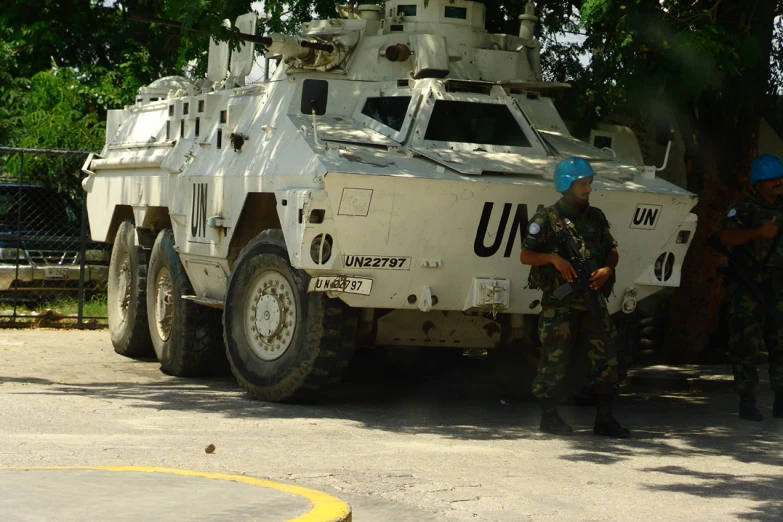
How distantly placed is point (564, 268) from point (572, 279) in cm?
9

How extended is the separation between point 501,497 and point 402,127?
3.89m

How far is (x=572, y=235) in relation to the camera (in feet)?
28.3

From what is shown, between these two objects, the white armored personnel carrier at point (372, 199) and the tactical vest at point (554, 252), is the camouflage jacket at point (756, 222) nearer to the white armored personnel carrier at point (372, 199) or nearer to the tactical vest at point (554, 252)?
the white armored personnel carrier at point (372, 199)

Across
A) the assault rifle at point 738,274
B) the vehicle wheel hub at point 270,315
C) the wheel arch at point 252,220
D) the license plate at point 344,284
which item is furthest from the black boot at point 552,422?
the wheel arch at point 252,220

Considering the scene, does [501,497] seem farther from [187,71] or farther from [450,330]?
[187,71]

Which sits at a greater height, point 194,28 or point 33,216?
point 194,28

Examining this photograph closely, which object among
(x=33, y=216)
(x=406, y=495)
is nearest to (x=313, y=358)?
(x=406, y=495)

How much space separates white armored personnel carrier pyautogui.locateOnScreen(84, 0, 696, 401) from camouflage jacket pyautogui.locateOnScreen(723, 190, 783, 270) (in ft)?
1.11

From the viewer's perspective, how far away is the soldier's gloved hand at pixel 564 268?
847 cm

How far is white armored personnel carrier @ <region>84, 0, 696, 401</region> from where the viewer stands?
29.4ft

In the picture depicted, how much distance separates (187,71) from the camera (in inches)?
772

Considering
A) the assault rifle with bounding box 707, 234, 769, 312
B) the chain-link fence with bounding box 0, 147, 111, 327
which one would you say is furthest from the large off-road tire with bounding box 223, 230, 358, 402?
the chain-link fence with bounding box 0, 147, 111, 327

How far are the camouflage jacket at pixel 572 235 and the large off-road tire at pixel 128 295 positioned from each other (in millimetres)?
5227

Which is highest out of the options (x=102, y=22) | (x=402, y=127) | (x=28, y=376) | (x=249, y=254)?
(x=102, y=22)
